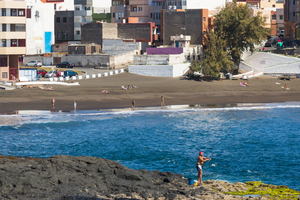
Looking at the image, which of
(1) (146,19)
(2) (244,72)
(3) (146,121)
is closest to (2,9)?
(3) (146,121)

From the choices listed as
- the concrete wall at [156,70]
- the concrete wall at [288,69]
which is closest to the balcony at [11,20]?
the concrete wall at [156,70]

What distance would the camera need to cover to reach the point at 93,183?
24.2 meters

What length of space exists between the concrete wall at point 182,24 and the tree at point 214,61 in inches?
516

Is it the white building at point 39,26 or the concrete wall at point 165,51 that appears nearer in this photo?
the concrete wall at point 165,51

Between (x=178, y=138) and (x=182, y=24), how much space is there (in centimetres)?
5235

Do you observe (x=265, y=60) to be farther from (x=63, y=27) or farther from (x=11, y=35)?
(x=63, y=27)

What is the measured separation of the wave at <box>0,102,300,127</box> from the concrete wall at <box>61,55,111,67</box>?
85.8 feet

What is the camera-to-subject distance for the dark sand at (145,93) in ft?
174

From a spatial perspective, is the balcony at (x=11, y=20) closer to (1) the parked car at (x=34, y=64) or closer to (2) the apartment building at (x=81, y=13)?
(1) the parked car at (x=34, y=64)

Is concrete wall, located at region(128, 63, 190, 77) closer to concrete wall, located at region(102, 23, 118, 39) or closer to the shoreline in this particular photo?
the shoreline

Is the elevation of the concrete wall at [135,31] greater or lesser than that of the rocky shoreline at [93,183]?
greater

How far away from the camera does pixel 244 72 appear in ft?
261

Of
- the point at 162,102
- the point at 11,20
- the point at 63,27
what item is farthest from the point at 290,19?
the point at 11,20

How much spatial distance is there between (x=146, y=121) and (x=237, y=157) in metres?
15.5
